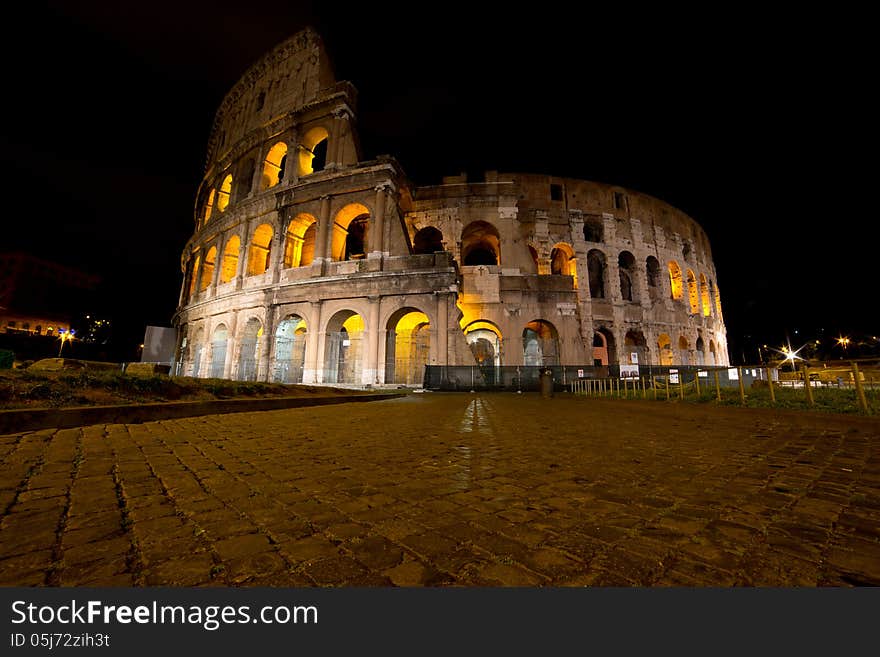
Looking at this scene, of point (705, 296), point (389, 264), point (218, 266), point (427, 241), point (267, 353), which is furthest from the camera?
point (705, 296)

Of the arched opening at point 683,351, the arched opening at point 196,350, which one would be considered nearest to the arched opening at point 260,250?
the arched opening at point 196,350

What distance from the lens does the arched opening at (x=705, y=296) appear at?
91.5 feet

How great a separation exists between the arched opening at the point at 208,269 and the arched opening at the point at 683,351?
33267 mm

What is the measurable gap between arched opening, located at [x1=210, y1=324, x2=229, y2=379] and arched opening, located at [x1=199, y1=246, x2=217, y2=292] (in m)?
3.98

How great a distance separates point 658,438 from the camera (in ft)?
12.9

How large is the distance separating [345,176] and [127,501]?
19592mm

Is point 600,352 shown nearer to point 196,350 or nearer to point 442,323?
point 442,323

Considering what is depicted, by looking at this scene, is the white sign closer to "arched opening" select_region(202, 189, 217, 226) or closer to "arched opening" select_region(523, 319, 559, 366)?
"arched opening" select_region(523, 319, 559, 366)

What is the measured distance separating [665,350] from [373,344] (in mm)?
20785

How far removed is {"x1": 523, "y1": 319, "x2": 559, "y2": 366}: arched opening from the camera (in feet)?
66.6

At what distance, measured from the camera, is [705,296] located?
92.2 feet

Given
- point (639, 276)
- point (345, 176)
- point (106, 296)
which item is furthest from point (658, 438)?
point (106, 296)

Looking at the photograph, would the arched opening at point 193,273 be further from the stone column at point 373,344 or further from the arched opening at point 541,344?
the arched opening at point 541,344

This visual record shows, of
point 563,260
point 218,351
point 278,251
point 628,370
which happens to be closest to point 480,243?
point 563,260
